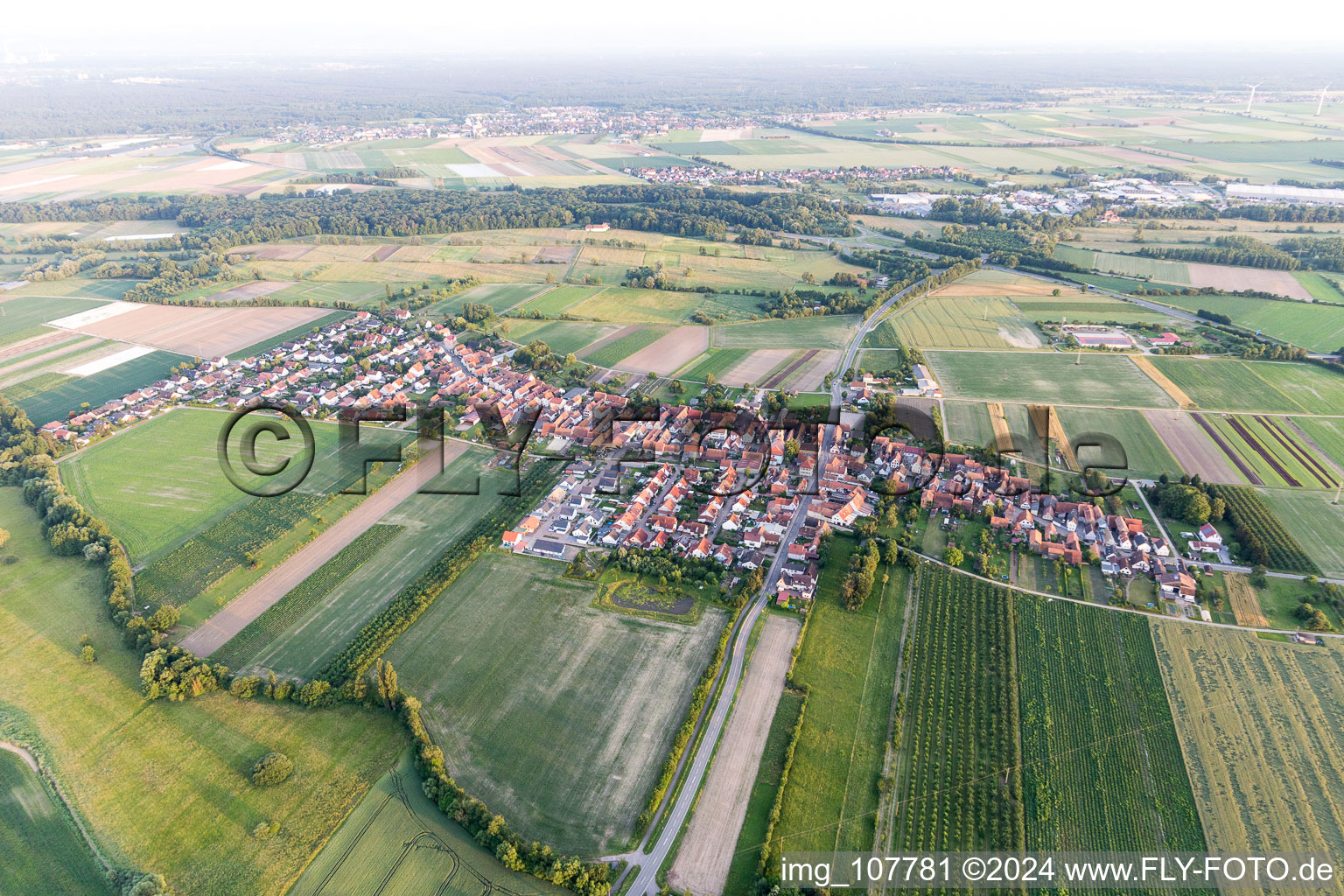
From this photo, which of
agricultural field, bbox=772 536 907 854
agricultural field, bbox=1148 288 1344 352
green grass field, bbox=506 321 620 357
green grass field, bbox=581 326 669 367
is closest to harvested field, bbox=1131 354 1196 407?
agricultural field, bbox=1148 288 1344 352

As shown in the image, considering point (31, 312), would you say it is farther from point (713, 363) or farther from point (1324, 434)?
point (1324, 434)

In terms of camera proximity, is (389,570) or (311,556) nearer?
(389,570)

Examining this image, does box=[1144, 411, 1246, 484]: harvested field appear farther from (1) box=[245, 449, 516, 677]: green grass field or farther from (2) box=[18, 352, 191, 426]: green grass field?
(2) box=[18, 352, 191, 426]: green grass field

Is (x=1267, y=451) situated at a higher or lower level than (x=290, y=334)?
higher

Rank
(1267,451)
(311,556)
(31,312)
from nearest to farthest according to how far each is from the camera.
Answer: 1. (311,556)
2. (1267,451)
3. (31,312)

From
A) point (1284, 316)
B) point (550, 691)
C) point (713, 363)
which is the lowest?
point (550, 691)

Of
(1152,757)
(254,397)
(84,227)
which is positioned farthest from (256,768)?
(84,227)

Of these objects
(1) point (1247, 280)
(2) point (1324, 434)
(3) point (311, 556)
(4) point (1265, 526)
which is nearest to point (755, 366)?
(4) point (1265, 526)
